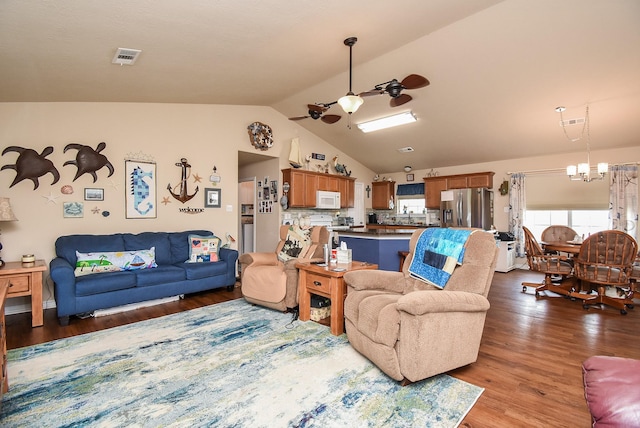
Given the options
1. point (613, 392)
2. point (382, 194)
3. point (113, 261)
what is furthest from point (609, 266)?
point (113, 261)

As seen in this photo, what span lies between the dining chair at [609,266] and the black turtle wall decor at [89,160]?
6.33m

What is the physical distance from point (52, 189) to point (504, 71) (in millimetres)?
5893

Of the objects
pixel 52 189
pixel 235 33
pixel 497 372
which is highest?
pixel 235 33

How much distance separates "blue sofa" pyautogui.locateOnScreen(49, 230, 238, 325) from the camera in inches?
129

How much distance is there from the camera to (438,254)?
2627 millimetres

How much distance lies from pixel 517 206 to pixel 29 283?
7863mm

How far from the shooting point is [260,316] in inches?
140

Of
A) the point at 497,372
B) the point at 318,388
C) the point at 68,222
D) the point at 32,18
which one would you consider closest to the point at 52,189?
the point at 68,222

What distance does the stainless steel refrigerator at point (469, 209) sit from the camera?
6.71 metres

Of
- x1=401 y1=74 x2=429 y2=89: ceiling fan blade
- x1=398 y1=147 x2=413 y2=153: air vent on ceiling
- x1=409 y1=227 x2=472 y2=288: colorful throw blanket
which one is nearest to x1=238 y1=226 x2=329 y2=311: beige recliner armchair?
x1=409 y1=227 x2=472 y2=288: colorful throw blanket

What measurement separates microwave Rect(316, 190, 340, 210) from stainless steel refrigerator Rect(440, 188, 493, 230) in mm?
2452

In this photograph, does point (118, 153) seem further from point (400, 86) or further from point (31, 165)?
point (400, 86)

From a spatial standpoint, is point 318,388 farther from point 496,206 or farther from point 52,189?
point 496,206

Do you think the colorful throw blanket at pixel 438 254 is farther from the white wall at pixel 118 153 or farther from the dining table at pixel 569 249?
the white wall at pixel 118 153
